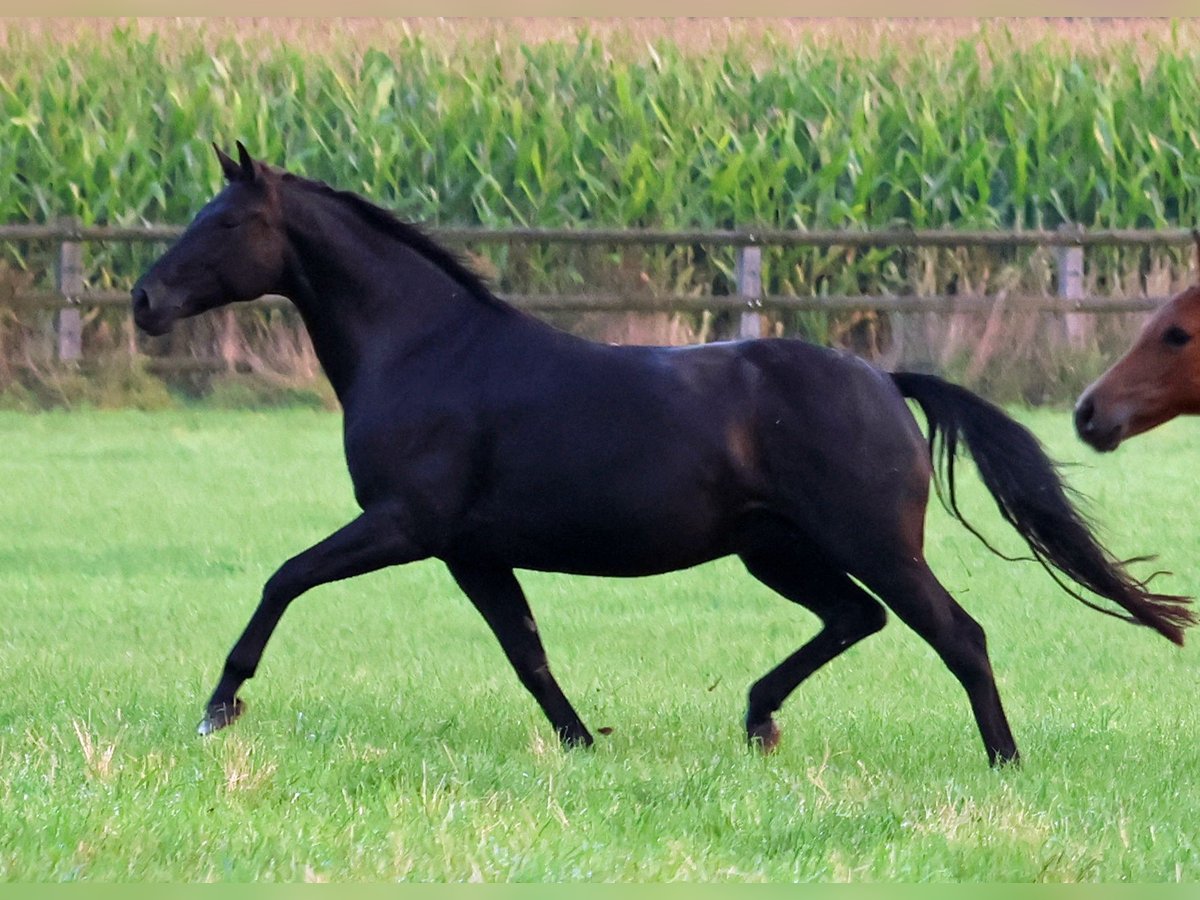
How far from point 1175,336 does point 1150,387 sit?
183 millimetres

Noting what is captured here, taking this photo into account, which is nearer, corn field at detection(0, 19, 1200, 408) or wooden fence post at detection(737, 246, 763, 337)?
wooden fence post at detection(737, 246, 763, 337)

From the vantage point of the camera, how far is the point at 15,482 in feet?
39.8

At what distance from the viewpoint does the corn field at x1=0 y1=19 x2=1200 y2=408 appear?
1786 centimetres

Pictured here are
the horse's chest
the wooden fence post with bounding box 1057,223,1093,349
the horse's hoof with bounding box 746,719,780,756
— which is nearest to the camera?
the horse's chest

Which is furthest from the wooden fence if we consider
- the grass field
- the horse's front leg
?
the horse's front leg

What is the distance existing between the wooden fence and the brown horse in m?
9.55

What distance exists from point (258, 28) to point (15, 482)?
34.0ft

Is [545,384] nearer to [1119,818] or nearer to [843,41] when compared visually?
[1119,818]

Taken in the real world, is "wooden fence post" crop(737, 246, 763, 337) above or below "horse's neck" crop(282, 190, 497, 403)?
below

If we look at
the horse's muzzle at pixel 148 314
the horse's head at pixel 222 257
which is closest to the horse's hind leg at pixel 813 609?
the horse's head at pixel 222 257

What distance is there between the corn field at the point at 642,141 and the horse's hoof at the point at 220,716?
1139 cm

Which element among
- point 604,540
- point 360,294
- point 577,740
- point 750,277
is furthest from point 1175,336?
point 750,277

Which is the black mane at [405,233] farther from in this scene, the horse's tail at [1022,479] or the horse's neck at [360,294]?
the horse's tail at [1022,479]

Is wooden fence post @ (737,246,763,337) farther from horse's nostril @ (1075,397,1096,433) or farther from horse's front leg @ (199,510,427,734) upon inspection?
horse's front leg @ (199,510,427,734)
